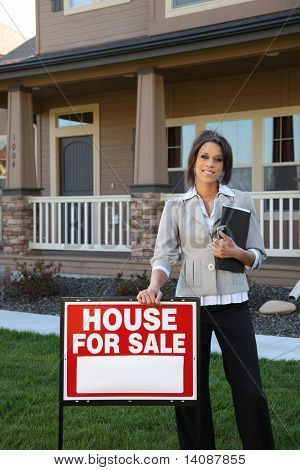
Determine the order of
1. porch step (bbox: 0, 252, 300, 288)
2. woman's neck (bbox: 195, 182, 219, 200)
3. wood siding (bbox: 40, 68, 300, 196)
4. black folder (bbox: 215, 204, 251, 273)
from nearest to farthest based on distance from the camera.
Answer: black folder (bbox: 215, 204, 251, 273), woman's neck (bbox: 195, 182, 219, 200), porch step (bbox: 0, 252, 300, 288), wood siding (bbox: 40, 68, 300, 196)

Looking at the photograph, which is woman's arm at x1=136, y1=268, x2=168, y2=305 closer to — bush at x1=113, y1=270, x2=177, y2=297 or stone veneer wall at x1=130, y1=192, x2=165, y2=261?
bush at x1=113, y1=270, x2=177, y2=297

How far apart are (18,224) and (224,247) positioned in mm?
9024

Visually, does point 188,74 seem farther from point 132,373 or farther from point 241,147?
point 132,373

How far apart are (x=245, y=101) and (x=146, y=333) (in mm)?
8913

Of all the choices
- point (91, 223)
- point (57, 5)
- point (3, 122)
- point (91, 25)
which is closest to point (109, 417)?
point (91, 223)

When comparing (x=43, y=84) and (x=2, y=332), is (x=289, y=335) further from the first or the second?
(x=43, y=84)

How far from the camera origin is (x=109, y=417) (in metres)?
4.02

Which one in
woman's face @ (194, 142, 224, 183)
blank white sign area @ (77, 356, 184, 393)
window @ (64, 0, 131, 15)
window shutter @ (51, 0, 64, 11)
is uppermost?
window shutter @ (51, 0, 64, 11)

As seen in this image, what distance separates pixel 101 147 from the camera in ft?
42.5

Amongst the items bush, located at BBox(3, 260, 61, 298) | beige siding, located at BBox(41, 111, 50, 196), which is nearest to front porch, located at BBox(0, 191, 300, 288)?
bush, located at BBox(3, 260, 61, 298)

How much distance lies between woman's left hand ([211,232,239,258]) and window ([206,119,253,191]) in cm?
856

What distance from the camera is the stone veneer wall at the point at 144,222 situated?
32.7 ft

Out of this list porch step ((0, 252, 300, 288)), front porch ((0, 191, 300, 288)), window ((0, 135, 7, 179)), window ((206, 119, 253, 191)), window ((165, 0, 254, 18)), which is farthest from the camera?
window ((0, 135, 7, 179))

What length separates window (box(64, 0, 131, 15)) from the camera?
1201 cm
